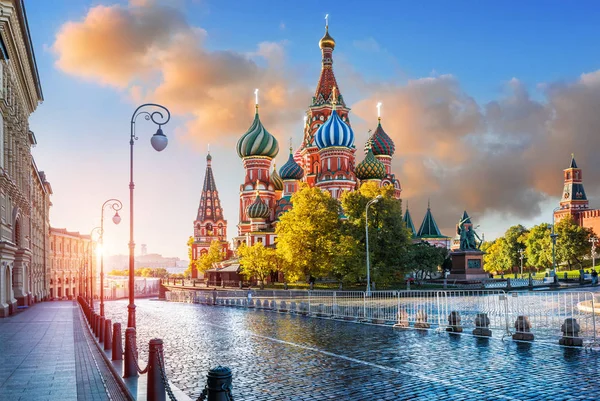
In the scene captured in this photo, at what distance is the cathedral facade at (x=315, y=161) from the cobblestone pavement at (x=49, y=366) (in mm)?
51177

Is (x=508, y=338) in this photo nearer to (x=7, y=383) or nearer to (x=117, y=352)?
(x=117, y=352)

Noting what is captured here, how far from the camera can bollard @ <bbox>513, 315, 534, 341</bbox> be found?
15844 mm

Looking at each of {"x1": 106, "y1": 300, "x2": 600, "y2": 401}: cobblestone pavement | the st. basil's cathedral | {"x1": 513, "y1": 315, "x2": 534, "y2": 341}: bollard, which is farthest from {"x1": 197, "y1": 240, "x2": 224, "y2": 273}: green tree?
{"x1": 513, "y1": 315, "x2": 534, "y2": 341}: bollard

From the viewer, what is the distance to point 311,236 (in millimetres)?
49281

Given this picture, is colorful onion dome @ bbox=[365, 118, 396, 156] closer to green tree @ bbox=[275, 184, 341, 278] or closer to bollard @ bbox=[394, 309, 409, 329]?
green tree @ bbox=[275, 184, 341, 278]

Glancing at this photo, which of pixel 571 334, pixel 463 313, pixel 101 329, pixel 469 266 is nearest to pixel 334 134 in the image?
pixel 469 266

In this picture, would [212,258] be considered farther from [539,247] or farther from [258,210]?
[539,247]

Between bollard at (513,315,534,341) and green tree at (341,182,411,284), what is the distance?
30.4m

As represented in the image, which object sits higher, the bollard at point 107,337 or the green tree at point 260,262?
the green tree at point 260,262

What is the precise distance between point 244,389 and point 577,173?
140 meters

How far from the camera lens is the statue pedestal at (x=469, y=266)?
5572 cm

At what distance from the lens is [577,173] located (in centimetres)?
13300

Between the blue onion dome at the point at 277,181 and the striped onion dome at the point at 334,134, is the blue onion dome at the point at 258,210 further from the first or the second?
the striped onion dome at the point at 334,134

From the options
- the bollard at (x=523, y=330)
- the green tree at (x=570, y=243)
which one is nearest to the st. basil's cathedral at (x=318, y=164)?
the green tree at (x=570, y=243)
